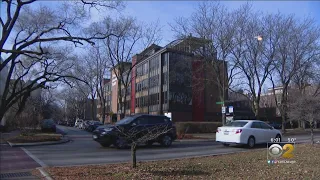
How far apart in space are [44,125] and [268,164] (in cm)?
3420

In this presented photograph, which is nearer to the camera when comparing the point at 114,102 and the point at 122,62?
the point at 122,62

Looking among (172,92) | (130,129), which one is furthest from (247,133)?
(172,92)

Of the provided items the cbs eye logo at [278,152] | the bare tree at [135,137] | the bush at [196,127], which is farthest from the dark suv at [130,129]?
the bush at [196,127]

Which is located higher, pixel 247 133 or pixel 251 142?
pixel 247 133

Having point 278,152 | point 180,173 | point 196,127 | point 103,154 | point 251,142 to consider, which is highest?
point 196,127

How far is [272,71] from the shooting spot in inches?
1404

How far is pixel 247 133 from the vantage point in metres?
17.1

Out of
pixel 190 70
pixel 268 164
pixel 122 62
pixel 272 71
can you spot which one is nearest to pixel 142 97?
pixel 122 62

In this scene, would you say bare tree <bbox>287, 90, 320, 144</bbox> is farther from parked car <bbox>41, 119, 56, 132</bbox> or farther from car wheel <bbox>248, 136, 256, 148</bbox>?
parked car <bbox>41, 119, 56, 132</bbox>

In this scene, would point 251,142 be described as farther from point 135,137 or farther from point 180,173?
point 180,173

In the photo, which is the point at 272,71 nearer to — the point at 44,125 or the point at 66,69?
the point at 66,69

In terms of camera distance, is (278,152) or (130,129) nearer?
(278,152)
